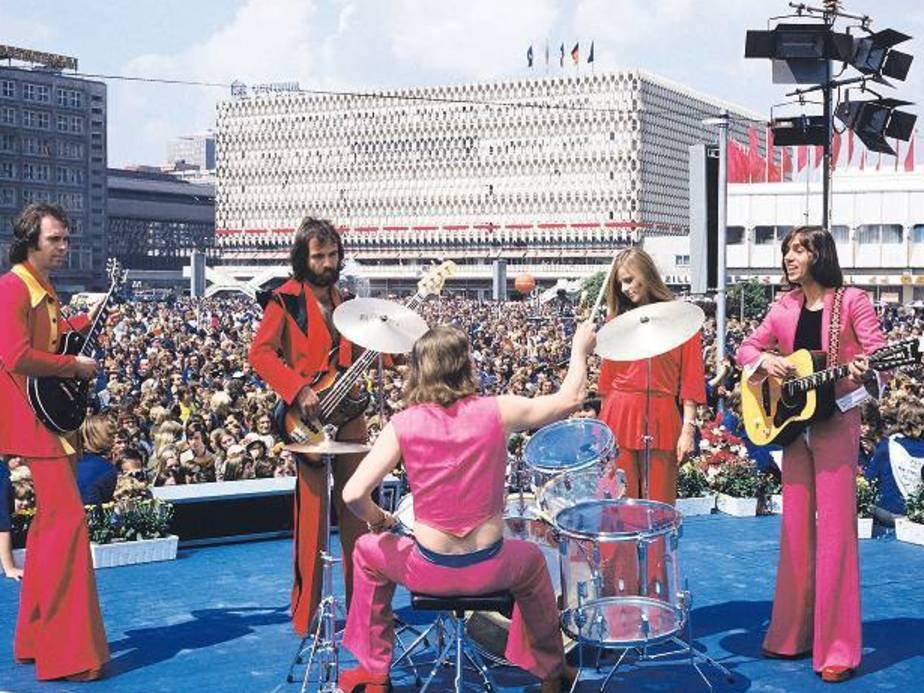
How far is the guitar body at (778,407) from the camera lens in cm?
575

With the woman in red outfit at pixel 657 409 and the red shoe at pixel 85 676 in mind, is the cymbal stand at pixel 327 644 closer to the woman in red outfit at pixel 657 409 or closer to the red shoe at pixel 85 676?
the red shoe at pixel 85 676

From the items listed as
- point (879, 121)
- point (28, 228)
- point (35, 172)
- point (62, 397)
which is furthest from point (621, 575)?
point (35, 172)

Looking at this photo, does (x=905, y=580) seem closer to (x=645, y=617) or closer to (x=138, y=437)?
(x=645, y=617)

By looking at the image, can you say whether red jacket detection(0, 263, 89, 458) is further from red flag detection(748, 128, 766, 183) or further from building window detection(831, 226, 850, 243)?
red flag detection(748, 128, 766, 183)

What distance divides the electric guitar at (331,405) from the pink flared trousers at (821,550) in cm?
212

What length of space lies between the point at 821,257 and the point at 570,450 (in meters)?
1.51

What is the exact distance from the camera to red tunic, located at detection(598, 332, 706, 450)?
6.29 m

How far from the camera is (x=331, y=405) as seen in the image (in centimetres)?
618

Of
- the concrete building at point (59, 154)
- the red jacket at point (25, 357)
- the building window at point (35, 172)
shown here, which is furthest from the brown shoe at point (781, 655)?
the building window at point (35, 172)

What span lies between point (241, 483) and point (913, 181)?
77.7 metres

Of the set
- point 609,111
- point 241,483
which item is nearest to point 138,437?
point 241,483

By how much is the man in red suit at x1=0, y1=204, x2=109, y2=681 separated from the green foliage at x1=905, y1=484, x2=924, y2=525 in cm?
593

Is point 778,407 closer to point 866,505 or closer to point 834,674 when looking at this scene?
point 834,674

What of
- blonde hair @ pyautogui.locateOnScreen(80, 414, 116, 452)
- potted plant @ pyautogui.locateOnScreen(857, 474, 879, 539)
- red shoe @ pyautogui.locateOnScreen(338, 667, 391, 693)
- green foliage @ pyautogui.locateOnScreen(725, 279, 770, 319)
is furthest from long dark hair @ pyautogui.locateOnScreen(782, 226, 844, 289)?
green foliage @ pyautogui.locateOnScreen(725, 279, 770, 319)
